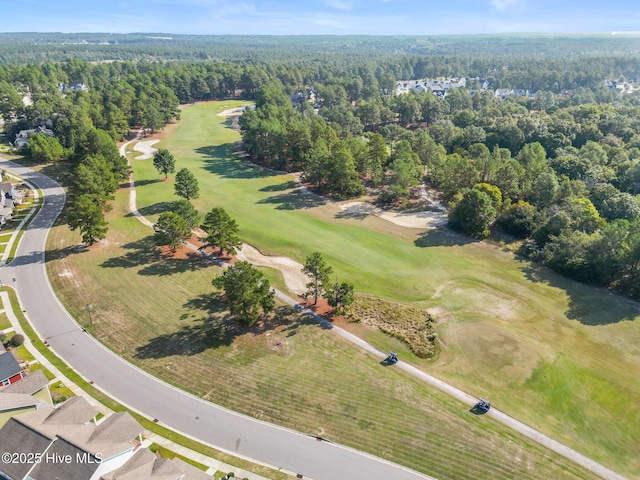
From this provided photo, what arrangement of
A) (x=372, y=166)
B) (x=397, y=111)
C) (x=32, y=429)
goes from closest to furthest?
(x=32, y=429) < (x=372, y=166) < (x=397, y=111)

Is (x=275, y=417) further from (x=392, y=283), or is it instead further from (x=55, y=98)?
(x=55, y=98)

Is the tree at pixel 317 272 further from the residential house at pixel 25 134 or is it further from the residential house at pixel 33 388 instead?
the residential house at pixel 25 134

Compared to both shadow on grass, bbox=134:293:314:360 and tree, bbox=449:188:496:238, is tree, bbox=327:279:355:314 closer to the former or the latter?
shadow on grass, bbox=134:293:314:360

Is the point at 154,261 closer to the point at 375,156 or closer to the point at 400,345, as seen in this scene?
the point at 400,345

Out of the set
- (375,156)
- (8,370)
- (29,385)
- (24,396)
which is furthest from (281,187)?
(24,396)

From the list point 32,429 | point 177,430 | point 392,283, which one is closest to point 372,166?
point 392,283

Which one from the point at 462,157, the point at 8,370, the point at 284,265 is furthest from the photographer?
the point at 462,157
